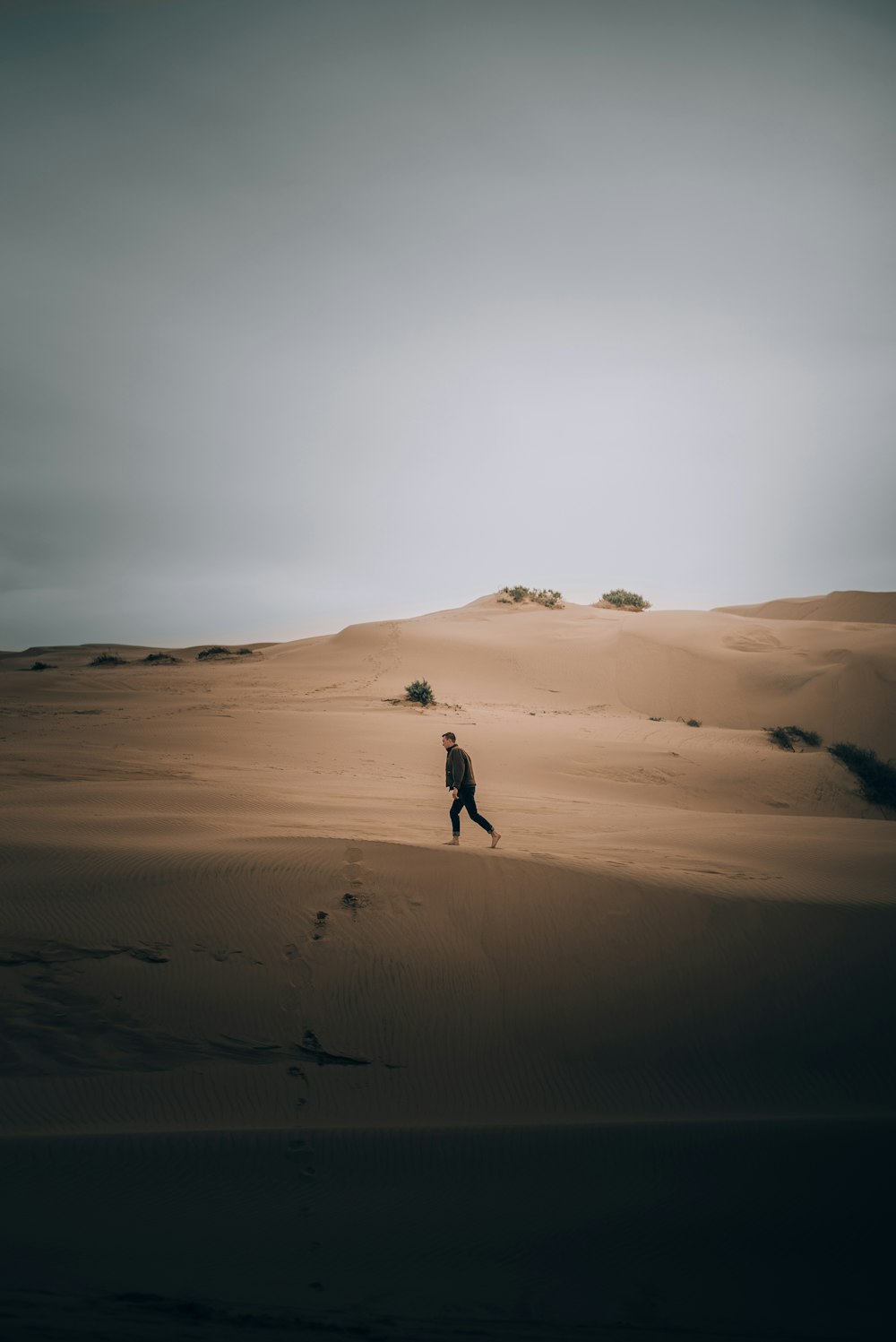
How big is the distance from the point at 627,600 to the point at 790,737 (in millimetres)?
27018

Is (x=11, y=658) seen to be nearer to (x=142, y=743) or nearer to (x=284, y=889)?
(x=142, y=743)

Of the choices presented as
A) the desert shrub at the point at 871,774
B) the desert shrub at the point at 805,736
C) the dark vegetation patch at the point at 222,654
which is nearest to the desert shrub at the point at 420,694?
the desert shrub at the point at 805,736

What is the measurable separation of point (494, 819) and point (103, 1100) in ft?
25.1

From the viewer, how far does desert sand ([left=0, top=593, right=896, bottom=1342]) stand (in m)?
3.11

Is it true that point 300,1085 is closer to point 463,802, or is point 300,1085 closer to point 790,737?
point 463,802

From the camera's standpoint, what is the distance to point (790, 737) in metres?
18.8

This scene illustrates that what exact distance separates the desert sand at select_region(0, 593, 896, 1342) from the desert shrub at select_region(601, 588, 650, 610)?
35583 mm

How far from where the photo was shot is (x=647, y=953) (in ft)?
19.1

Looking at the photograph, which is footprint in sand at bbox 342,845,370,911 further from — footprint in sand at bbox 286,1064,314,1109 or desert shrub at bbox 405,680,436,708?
desert shrub at bbox 405,680,436,708

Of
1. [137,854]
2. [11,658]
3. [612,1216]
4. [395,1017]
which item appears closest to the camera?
[612,1216]

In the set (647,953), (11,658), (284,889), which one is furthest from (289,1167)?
(11,658)

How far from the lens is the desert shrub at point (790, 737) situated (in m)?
18.4

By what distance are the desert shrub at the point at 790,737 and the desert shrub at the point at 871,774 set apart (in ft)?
6.23

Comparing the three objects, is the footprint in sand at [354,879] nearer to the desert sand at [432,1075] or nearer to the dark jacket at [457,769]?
the desert sand at [432,1075]
